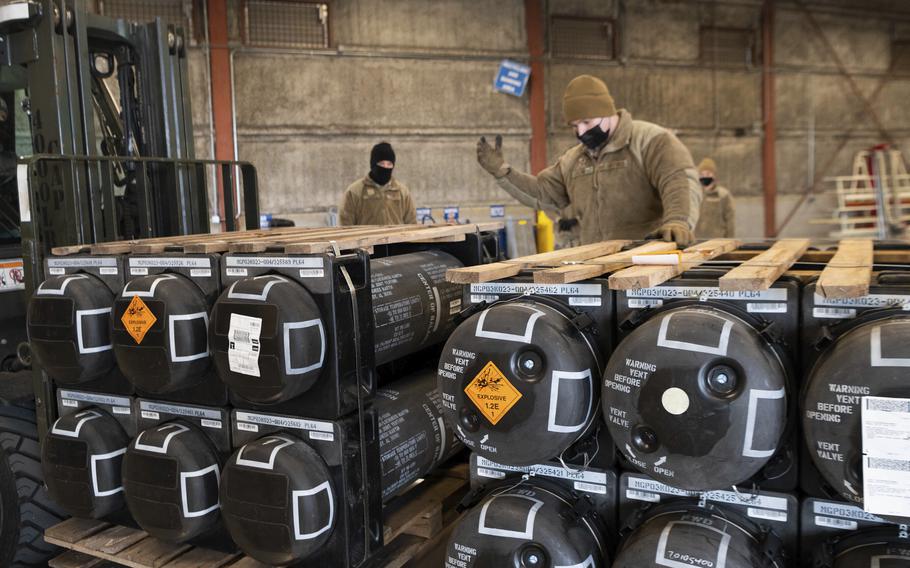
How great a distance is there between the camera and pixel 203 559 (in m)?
2.56

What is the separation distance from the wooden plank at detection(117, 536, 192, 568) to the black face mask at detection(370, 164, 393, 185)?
16.4 feet

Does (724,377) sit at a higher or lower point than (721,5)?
lower

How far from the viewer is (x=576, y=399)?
6.49 feet

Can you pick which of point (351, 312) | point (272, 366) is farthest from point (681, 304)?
point (272, 366)

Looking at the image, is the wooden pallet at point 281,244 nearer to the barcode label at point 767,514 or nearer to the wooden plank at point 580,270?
the wooden plank at point 580,270

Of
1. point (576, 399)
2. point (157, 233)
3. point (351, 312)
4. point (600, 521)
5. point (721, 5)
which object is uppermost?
point (721, 5)

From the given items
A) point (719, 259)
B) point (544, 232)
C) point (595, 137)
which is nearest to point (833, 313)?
point (719, 259)

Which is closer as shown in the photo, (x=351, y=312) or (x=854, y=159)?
(x=351, y=312)

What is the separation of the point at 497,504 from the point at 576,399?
1.42 ft

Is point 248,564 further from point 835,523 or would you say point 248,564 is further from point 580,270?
point 835,523

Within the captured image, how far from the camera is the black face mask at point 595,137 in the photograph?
4.46 metres

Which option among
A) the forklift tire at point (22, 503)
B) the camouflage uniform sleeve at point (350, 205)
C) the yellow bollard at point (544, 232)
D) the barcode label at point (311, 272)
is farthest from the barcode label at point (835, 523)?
the yellow bollard at point (544, 232)

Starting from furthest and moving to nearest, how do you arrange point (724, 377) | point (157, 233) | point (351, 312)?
point (157, 233), point (351, 312), point (724, 377)

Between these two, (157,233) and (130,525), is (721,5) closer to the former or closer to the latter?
(157,233)
